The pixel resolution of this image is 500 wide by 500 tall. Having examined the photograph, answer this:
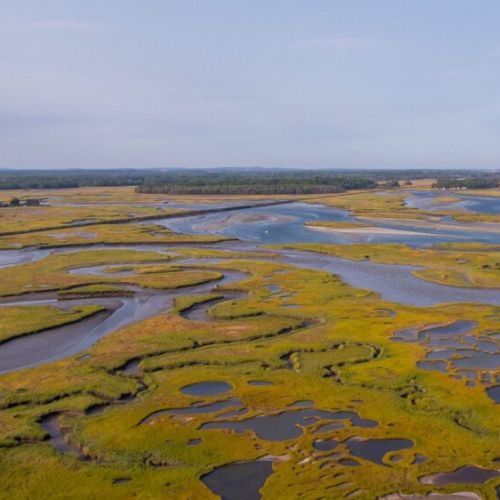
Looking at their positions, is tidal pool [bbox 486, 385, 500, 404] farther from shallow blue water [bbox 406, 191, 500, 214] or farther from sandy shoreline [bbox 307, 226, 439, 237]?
shallow blue water [bbox 406, 191, 500, 214]

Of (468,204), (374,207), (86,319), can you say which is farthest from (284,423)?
(468,204)

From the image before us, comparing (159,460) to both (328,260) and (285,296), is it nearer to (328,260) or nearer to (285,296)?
(285,296)

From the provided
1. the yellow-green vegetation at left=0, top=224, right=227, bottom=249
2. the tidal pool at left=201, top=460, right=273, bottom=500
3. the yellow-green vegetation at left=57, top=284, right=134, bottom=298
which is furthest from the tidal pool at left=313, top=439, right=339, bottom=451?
the yellow-green vegetation at left=0, top=224, right=227, bottom=249

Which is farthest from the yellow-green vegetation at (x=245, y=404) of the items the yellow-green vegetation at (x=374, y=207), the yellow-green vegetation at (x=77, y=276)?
the yellow-green vegetation at (x=374, y=207)

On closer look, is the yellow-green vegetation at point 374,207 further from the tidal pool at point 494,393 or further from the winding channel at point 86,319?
the tidal pool at point 494,393

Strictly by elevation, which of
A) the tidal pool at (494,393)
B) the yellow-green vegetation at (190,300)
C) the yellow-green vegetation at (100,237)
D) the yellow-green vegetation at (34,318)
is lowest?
the tidal pool at (494,393)

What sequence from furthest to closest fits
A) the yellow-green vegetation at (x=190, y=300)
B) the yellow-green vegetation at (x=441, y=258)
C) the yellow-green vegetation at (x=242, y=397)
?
the yellow-green vegetation at (x=441, y=258) < the yellow-green vegetation at (x=190, y=300) < the yellow-green vegetation at (x=242, y=397)

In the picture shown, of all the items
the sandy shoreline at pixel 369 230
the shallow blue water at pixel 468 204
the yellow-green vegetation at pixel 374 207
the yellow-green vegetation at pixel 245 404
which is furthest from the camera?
the shallow blue water at pixel 468 204
